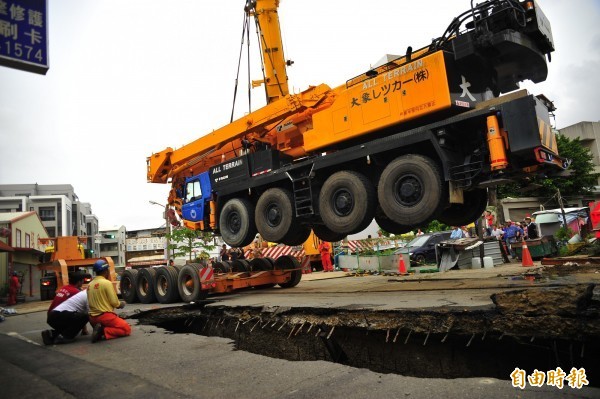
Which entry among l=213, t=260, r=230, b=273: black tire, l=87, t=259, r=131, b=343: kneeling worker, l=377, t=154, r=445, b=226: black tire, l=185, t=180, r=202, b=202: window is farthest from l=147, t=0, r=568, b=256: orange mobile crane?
l=87, t=259, r=131, b=343: kneeling worker

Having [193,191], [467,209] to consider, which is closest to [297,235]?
[193,191]

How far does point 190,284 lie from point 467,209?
19.6 feet

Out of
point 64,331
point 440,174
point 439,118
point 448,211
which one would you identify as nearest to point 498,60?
point 439,118

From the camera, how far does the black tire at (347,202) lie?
24.5 ft

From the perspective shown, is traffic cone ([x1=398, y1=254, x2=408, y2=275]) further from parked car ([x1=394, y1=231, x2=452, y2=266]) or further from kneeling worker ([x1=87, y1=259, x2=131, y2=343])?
kneeling worker ([x1=87, y1=259, x2=131, y2=343])

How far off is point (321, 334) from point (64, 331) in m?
3.87

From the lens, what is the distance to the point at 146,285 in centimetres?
1037

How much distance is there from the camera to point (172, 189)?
11.9 m

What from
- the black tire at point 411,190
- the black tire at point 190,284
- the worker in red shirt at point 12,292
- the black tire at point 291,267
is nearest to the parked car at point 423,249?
the black tire at point 291,267

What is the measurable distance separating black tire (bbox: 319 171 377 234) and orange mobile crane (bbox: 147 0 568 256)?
0.8 inches

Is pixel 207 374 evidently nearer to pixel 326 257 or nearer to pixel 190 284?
pixel 190 284

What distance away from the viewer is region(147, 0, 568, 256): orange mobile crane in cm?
622

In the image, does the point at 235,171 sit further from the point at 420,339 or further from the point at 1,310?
the point at 1,310

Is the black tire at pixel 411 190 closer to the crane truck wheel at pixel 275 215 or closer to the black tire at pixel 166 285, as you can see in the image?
the crane truck wheel at pixel 275 215
